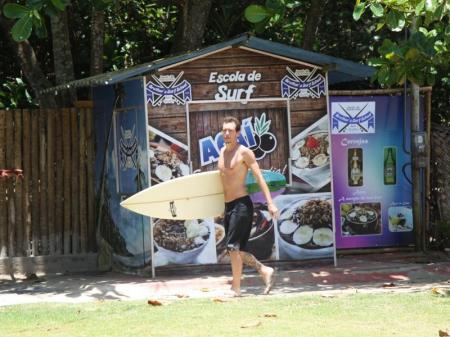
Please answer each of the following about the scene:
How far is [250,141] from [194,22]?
2.48m

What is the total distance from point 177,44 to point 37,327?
6.44 metres

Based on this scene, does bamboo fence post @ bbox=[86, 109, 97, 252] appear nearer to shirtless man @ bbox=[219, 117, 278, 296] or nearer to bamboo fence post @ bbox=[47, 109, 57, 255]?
bamboo fence post @ bbox=[47, 109, 57, 255]

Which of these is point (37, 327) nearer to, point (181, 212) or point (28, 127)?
point (181, 212)

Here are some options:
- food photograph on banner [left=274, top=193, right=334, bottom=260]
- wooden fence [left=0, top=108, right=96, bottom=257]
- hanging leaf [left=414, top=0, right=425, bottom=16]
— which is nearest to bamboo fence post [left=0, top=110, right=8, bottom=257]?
wooden fence [left=0, top=108, right=96, bottom=257]

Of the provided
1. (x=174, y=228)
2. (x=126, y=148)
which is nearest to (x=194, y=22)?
(x=126, y=148)

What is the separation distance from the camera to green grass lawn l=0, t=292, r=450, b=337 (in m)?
7.28

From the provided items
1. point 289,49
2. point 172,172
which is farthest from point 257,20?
point 172,172

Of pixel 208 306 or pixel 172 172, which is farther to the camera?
pixel 172 172

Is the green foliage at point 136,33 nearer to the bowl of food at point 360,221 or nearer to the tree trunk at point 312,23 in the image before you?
the tree trunk at point 312,23

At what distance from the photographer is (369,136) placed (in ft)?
41.0

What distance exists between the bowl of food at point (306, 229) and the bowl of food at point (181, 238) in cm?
102

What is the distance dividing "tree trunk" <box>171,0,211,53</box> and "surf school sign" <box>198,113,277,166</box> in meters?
2.10

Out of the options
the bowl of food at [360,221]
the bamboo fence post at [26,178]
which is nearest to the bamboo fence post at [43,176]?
the bamboo fence post at [26,178]

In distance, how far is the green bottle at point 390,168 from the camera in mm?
12602
